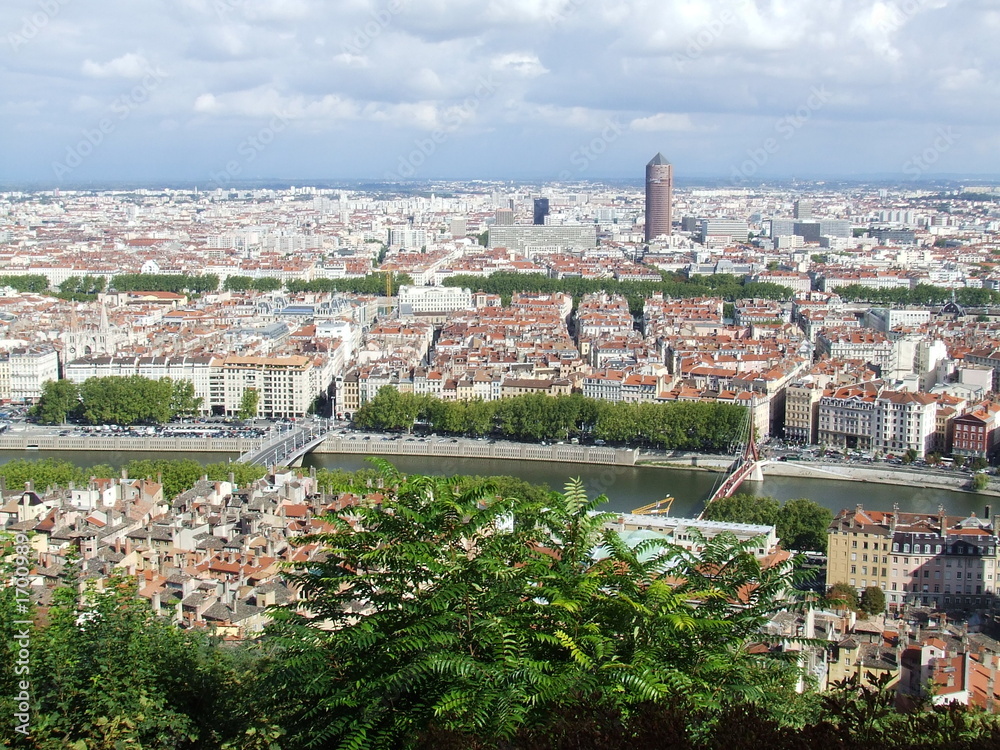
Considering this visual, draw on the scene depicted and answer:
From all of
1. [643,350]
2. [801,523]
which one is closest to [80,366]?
[643,350]

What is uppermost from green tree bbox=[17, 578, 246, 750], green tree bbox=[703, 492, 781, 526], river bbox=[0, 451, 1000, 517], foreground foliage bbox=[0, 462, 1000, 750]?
foreground foliage bbox=[0, 462, 1000, 750]

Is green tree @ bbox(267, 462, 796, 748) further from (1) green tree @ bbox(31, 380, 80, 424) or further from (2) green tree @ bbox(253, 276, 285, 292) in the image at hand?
(2) green tree @ bbox(253, 276, 285, 292)

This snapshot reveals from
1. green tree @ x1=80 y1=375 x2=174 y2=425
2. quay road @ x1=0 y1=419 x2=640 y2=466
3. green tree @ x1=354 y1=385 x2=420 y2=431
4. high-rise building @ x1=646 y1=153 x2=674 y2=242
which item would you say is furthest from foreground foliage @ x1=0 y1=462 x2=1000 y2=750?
high-rise building @ x1=646 y1=153 x2=674 y2=242

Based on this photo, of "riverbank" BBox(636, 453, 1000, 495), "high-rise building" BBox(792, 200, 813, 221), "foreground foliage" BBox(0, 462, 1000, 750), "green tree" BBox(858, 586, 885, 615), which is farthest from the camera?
"high-rise building" BBox(792, 200, 813, 221)

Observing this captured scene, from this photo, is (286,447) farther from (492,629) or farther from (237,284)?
(237,284)

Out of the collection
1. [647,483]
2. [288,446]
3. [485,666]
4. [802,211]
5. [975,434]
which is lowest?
[647,483]

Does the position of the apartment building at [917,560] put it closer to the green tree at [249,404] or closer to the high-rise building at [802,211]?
the green tree at [249,404]

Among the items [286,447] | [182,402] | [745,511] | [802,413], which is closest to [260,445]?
[286,447]
